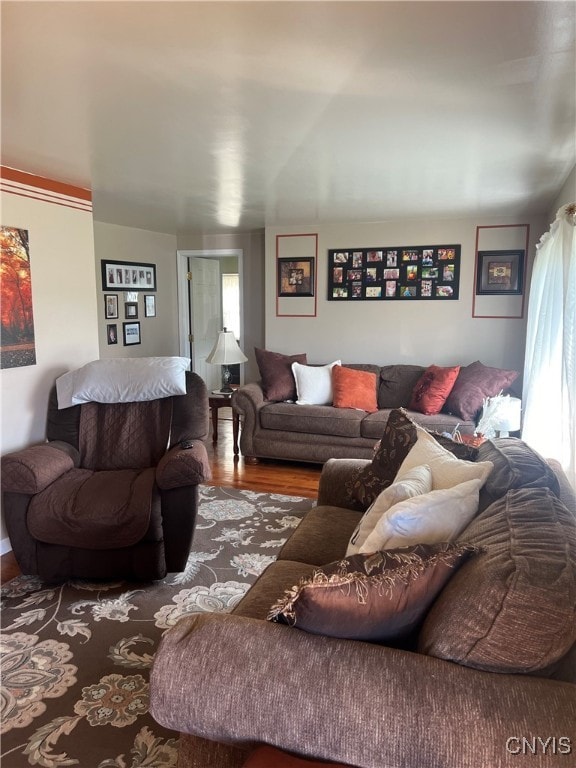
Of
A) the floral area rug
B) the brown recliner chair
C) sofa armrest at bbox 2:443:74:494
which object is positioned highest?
sofa armrest at bbox 2:443:74:494

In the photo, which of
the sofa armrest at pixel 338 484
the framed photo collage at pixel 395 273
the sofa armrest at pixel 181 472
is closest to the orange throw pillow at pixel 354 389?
the framed photo collage at pixel 395 273

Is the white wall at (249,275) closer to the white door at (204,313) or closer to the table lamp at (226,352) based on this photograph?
the white door at (204,313)

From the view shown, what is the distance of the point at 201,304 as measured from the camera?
7.12m

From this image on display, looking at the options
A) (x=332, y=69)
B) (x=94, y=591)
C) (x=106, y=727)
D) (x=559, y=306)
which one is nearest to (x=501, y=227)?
(x=559, y=306)

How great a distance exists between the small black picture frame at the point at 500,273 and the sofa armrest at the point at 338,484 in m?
3.06

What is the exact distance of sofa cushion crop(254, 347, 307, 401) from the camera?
16.4 feet

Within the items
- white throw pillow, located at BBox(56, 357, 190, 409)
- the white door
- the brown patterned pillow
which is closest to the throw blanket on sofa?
white throw pillow, located at BBox(56, 357, 190, 409)

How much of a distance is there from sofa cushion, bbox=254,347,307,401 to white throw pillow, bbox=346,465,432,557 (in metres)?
3.16

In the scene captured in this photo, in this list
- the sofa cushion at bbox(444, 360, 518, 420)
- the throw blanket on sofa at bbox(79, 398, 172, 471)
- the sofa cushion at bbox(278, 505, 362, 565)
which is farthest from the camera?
the sofa cushion at bbox(444, 360, 518, 420)

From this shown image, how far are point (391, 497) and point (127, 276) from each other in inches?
192

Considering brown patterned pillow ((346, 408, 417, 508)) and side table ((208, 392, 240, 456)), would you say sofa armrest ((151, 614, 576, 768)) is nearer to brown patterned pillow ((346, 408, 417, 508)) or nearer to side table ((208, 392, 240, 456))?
brown patterned pillow ((346, 408, 417, 508))

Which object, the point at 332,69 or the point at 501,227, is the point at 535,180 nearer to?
the point at 501,227

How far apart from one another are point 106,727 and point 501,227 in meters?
4.83

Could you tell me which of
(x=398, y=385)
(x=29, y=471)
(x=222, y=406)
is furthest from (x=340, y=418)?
(x=29, y=471)
